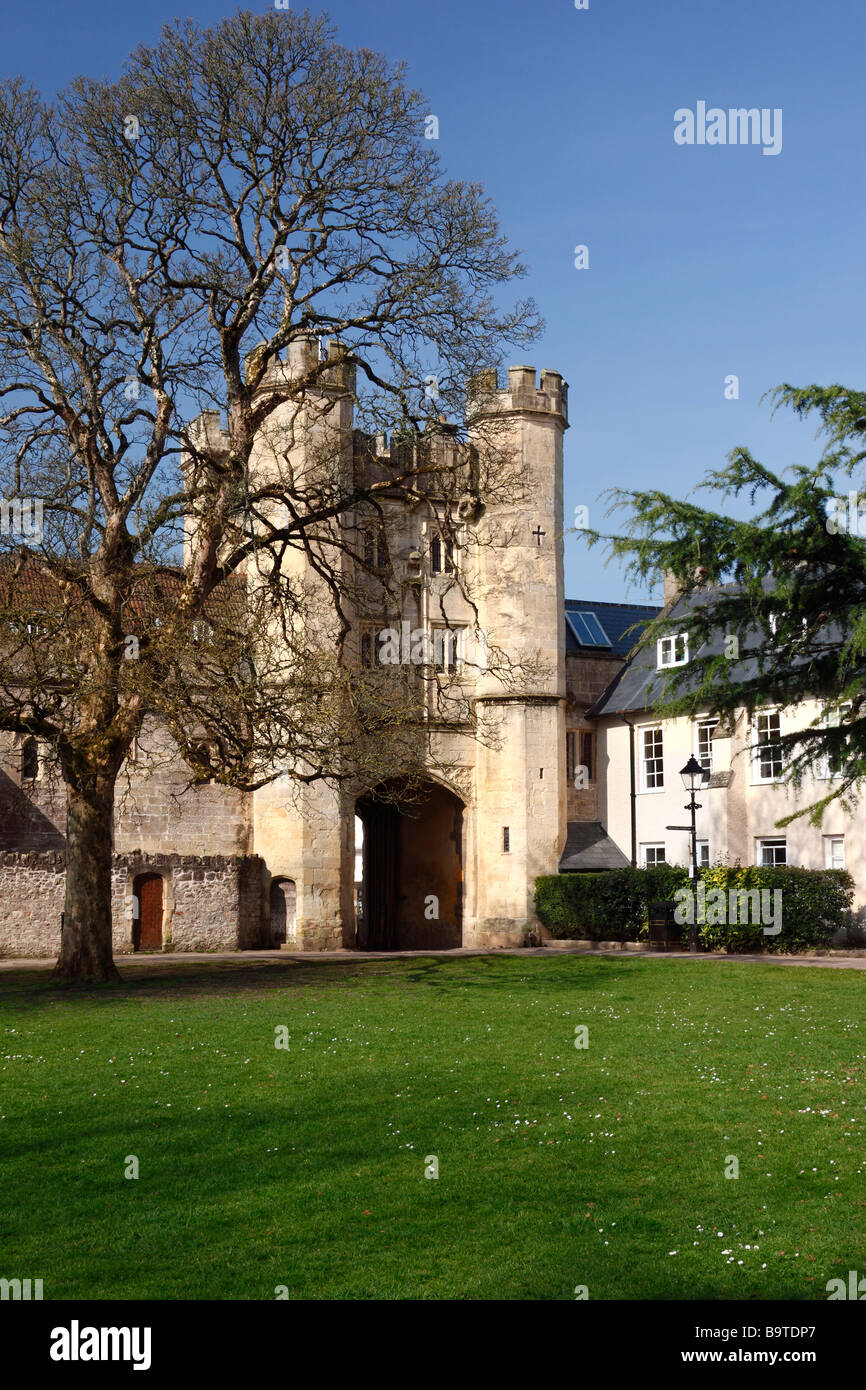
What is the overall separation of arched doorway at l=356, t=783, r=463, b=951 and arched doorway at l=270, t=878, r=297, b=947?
16.0 feet

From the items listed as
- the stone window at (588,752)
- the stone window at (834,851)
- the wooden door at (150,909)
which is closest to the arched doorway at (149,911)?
the wooden door at (150,909)

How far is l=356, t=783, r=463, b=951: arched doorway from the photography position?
36.5 m

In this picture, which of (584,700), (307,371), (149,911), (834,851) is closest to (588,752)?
(584,700)

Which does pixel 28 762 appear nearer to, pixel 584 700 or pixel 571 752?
pixel 571 752

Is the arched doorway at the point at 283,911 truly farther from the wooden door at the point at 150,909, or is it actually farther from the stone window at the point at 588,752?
the stone window at the point at 588,752

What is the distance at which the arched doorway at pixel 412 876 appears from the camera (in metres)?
36.5

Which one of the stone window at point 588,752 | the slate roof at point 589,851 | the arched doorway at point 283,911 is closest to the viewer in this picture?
the arched doorway at point 283,911

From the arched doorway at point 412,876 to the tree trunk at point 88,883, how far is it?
15845 millimetres

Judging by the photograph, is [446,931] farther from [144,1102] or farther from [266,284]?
[144,1102]

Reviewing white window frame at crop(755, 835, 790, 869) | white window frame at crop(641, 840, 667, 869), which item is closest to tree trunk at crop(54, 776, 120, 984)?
white window frame at crop(755, 835, 790, 869)

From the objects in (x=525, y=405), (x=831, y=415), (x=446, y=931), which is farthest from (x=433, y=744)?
(x=831, y=415)

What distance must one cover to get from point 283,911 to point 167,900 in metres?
3.04

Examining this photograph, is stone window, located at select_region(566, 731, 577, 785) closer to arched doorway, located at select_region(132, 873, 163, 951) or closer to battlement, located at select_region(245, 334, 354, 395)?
battlement, located at select_region(245, 334, 354, 395)

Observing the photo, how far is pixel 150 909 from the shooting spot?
30500mm
